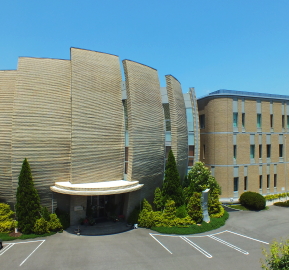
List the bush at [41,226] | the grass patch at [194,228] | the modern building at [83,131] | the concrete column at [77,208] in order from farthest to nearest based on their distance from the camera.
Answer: the concrete column at [77,208]
the grass patch at [194,228]
the modern building at [83,131]
the bush at [41,226]

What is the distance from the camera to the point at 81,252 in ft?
60.4

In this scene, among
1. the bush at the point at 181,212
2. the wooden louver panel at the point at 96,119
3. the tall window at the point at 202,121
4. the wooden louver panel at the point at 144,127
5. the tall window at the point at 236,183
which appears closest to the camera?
the wooden louver panel at the point at 96,119

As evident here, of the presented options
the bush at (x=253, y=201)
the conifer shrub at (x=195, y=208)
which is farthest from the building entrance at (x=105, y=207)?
the bush at (x=253, y=201)

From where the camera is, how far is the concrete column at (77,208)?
23281 mm

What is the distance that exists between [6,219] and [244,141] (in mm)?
29272

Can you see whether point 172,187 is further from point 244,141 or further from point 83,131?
point 244,141

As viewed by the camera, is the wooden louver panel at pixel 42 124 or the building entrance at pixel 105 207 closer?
the wooden louver panel at pixel 42 124

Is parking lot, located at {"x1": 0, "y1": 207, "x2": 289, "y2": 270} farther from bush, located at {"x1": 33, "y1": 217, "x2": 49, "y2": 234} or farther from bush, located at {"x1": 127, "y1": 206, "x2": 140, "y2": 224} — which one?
bush, located at {"x1": 127, "y1": 206, "x2": 140, "y2": 224}

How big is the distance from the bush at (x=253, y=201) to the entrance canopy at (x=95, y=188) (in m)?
15.7

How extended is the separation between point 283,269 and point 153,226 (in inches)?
603

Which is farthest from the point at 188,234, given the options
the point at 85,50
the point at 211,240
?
the point at 85,50

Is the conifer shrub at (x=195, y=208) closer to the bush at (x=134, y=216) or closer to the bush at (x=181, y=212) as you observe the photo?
the bush at (x=181, y=212)

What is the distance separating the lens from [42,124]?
885 inches

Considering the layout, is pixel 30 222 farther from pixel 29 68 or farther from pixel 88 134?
pixel 29 68
